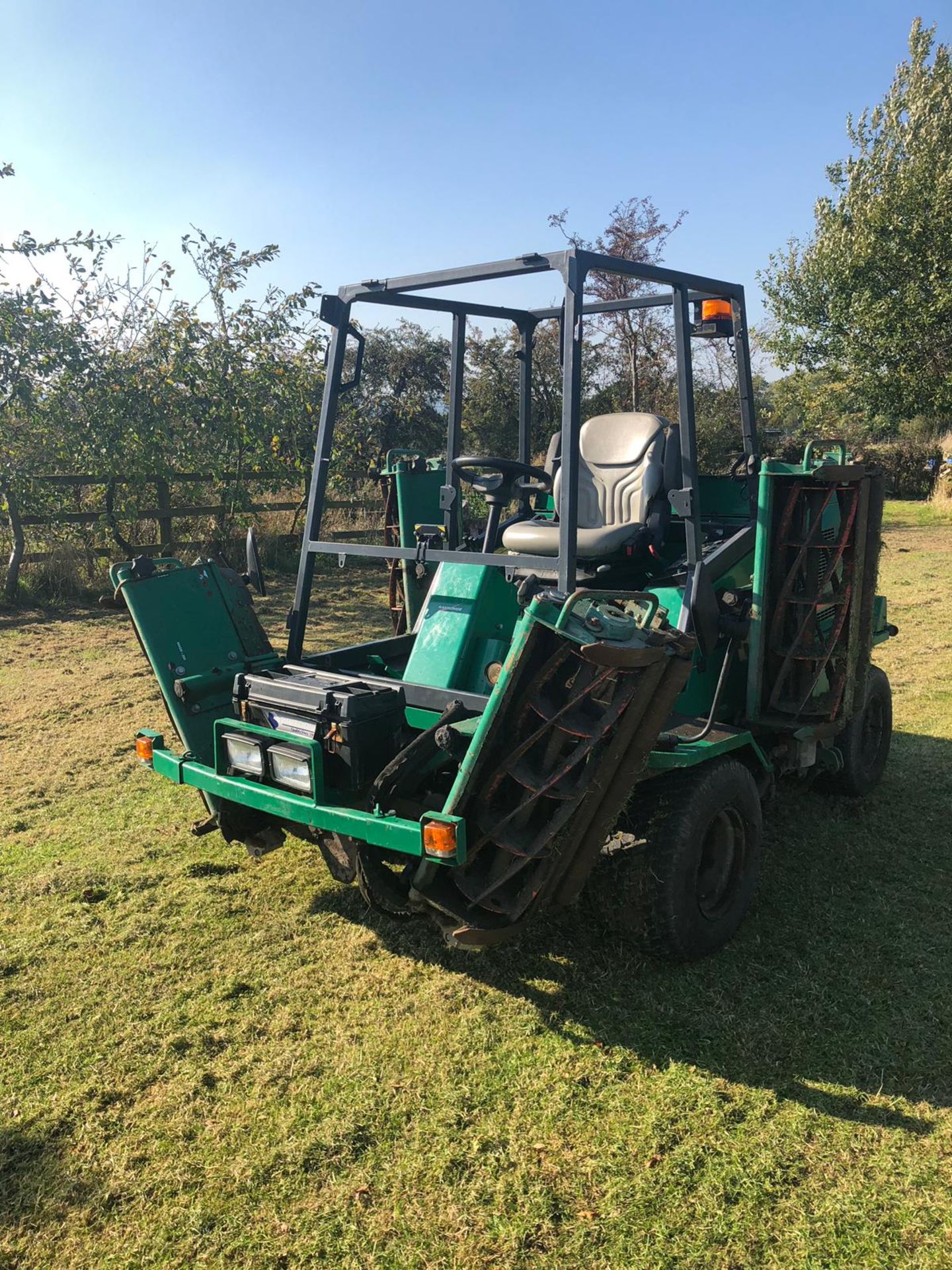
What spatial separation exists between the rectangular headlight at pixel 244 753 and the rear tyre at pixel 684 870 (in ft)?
4.32

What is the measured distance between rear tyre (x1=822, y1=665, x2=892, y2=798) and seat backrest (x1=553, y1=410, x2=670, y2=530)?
1.52 m

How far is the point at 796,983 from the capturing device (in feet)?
10.6

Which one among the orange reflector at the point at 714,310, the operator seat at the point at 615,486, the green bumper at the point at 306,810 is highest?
the orange reflector at the point at 714,310

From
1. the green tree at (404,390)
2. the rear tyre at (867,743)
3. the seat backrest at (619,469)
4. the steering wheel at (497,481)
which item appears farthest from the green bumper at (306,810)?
the green tree at (404,390)

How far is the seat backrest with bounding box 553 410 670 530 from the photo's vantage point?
159 inches

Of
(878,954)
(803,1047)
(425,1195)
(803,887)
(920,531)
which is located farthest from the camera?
(920,531)

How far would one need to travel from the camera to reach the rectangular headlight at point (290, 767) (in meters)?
3.13

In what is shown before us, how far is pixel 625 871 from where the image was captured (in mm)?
3225

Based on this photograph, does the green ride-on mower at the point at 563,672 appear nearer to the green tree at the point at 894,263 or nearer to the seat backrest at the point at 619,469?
the seat backrest at the point at 619,469

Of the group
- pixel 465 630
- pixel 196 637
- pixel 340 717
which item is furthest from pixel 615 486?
pixel 196 637

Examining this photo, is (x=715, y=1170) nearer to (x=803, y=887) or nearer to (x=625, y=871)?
(x=625, y=871)

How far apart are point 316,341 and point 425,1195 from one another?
1190 cm

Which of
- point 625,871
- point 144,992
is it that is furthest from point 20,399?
point 625,871

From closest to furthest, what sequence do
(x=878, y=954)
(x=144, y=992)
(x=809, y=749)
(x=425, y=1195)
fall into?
(x=425, y=1195) < (x=144, y=992) < (x=878, y=954) < (x=809, y=749)
